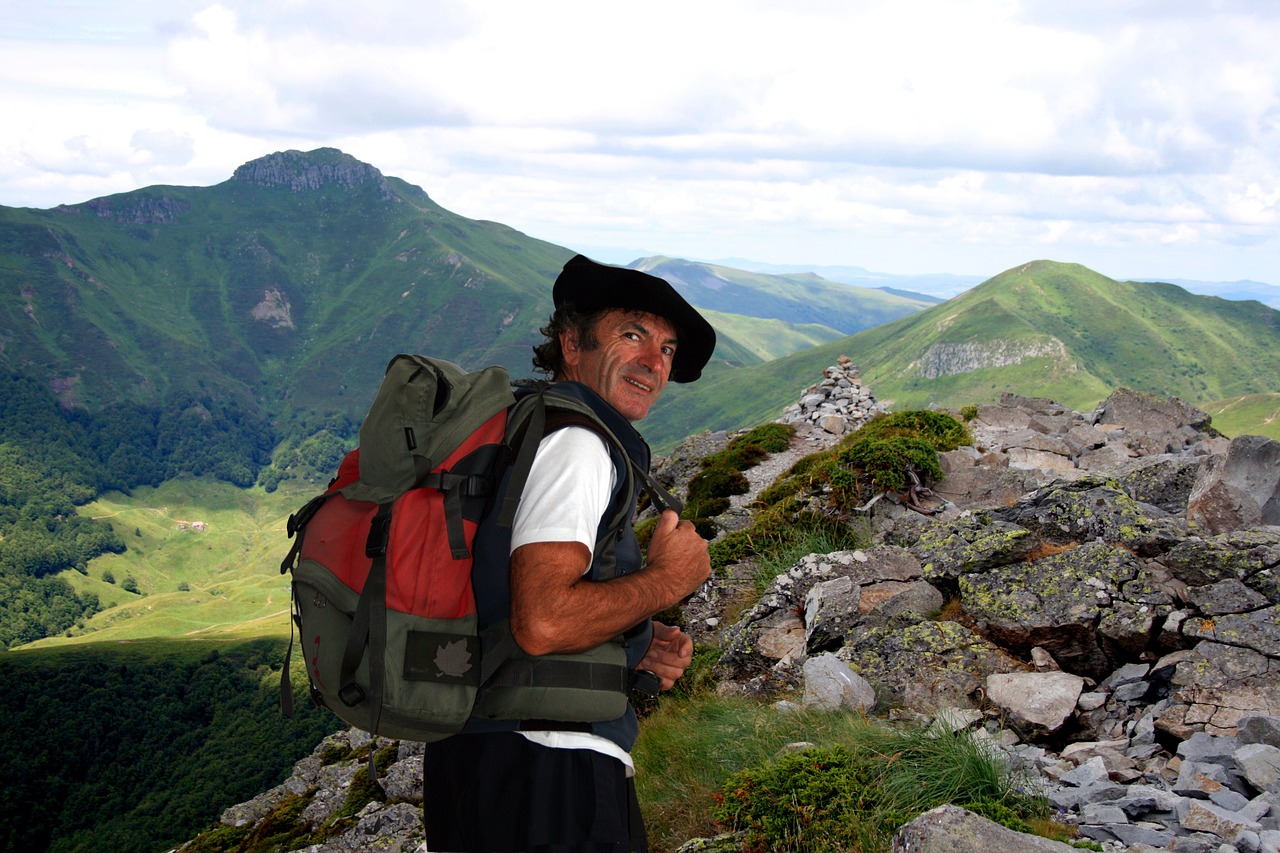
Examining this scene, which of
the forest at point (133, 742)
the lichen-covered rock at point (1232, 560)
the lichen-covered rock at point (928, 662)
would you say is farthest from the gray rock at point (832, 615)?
the forest at point (133, 742)

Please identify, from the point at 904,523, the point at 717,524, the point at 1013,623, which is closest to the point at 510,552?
the point at 1013,623

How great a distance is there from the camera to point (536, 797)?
4219 mm

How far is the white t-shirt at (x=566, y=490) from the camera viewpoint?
3832mm

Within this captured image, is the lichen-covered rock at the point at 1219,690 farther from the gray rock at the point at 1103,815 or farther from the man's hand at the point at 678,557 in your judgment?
the man's hand at the point at 678,557

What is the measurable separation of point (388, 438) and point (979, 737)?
19.0ft

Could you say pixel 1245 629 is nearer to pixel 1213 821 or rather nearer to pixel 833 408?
pixel 1213 821

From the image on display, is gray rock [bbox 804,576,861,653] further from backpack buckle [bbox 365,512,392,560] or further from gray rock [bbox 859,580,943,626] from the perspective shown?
backpack buckle [bbox 365,512,392,560]

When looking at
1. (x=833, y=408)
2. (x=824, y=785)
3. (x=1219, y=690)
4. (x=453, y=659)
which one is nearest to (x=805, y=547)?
(x=1219, y=690)

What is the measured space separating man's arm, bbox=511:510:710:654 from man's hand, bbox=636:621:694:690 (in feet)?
2.70

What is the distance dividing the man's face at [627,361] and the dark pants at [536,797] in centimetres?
195

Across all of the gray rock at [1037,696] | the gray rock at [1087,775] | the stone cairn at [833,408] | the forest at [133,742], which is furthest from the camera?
the forest at [133,742]

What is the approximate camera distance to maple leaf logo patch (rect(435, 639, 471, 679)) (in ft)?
12.8

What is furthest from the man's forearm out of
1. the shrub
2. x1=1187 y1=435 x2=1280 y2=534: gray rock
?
x1=1187 y1=435 x2=1280 y2=534: gray rock

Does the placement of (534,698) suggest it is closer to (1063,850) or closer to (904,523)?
(1063,850)
